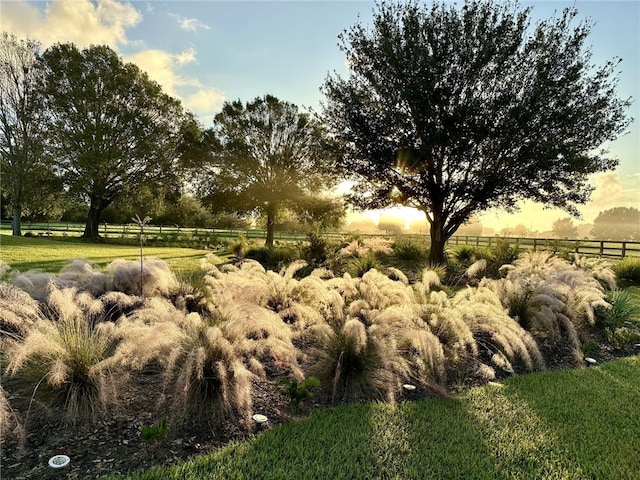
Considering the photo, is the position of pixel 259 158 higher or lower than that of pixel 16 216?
→ higher

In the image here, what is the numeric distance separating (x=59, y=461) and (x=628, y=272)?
13.4m

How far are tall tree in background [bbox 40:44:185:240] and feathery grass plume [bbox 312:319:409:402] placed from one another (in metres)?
20.1

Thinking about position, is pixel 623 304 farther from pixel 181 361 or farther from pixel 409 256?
→ pixel 409 256

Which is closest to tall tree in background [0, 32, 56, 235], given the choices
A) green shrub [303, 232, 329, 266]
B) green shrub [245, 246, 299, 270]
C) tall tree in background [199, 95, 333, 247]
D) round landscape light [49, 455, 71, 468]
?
tall tree in background [199, 95, 333, 247]

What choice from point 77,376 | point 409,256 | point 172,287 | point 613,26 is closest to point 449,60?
point 613,26

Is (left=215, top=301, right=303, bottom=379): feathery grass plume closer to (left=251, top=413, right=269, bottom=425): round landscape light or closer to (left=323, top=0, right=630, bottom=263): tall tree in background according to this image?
(left=251, top=413, right=269, bottom=425): round landscape light

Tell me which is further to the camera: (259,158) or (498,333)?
(259,158)

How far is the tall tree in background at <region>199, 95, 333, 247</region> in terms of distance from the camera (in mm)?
21766

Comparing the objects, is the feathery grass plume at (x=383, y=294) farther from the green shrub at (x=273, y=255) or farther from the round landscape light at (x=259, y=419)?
the green shrub at (x=273, y=255)

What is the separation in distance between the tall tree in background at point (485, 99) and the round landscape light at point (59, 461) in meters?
10.6

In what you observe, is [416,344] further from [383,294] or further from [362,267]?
[362,267]

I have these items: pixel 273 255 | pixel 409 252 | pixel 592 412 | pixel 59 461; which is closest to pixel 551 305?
pixel 592 412

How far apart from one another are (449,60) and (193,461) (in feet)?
38.7

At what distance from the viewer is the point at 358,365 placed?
10.3 ft
